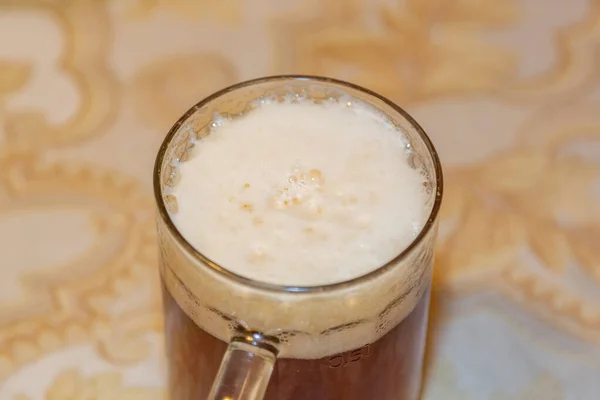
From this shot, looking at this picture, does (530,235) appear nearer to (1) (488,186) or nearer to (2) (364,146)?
(1) (488,186)

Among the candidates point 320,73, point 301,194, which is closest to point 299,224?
point 301,194

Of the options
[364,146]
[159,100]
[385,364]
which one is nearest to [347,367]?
[385,364]

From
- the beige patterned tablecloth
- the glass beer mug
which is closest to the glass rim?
the glass beer mug

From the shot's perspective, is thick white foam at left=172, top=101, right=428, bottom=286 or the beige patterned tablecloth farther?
the beige patterned tablecloth

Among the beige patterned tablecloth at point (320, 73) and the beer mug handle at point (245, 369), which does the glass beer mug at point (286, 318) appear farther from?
the beige patterned tablecloth at point (320, 73)

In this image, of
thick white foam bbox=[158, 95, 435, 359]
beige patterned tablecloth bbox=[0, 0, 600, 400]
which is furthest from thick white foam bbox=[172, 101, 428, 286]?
beige patterned tablecloth bbox=[0, 0, 600, 400]

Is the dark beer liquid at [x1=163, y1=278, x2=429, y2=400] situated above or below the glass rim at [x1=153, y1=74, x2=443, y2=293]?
below

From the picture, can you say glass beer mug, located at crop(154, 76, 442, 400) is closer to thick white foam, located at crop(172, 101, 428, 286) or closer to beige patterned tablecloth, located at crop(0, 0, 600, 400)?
thick white foam, located at crop(172, 101, 428, 286)
